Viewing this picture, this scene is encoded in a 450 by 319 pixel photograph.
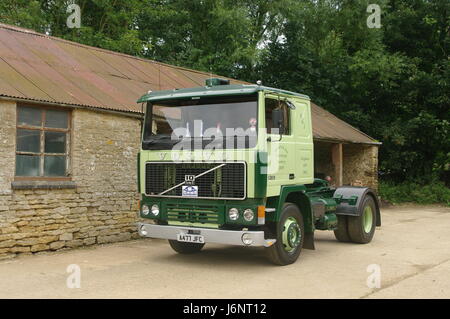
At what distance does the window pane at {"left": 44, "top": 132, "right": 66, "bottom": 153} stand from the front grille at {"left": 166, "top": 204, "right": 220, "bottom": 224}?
10.1 feet

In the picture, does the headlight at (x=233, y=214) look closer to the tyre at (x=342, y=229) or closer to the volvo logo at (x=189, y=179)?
the volvo logo at (x=189, y=179)

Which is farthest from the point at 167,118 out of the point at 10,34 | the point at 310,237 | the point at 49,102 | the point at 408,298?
the point at 10,34

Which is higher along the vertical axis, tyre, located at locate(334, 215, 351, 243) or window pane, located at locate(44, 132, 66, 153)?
window pane, located at locate(44, 132, 66, 153)

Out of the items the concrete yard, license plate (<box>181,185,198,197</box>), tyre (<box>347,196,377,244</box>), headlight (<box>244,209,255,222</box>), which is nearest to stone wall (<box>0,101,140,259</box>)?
the concrete yard

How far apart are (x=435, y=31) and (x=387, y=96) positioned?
371cm

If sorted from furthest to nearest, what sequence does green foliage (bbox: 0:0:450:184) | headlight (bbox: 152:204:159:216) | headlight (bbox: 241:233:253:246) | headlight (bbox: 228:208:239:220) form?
1. green foliage (bbox: 0:0:450:184)
2. headlight (bbox: 152:204:159:216)
3. headlight (bbox: 228:208:239:220)
4. headlight (bbox: 241:233:253:246)

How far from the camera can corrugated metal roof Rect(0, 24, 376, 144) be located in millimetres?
9812

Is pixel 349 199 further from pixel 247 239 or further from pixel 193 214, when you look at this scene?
pixel 193 214

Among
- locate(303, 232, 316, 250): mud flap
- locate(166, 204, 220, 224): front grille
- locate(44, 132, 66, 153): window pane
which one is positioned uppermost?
locate(44, 132, 66, 153): window pane

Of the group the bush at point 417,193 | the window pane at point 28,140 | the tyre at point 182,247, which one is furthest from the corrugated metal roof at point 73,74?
the bush at point 417,193

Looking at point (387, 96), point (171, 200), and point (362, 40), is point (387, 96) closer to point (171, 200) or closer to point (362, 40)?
point (362, 40)

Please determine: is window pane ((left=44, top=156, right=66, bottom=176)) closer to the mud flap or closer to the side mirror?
the side mirror

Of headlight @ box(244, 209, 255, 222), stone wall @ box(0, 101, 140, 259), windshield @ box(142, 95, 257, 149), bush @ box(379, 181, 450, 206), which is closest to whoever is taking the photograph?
headlight @ box(244, 209, 255, 222)

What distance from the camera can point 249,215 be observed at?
7.63 metres
